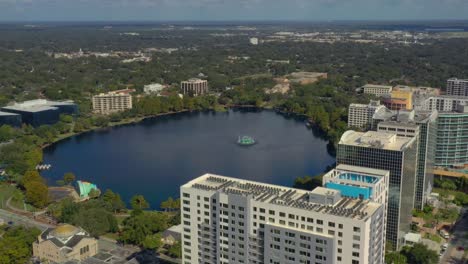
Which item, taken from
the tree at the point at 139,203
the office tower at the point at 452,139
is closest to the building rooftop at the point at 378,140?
the office tower at the point at 452,139

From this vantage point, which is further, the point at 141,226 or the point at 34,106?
the point at 34,106

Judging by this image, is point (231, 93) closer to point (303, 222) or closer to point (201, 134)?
point (201, 134)

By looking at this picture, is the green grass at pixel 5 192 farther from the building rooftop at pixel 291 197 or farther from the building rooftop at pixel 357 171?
the building rooftop at pixel 357 171

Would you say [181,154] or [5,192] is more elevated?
[5,192]

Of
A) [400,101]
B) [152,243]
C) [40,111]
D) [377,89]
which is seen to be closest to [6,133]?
[40,111]

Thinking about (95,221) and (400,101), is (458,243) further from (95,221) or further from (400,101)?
(400,101)

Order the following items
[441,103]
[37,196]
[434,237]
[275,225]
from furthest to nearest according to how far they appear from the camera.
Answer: [441,103] → [37,196] → [434,237] → [275,225]

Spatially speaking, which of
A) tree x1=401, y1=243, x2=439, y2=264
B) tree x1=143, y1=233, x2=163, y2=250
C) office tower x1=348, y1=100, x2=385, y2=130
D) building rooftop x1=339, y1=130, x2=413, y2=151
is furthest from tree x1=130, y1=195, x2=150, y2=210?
office tower x1=348, y1=100, x2=385, y2=130
